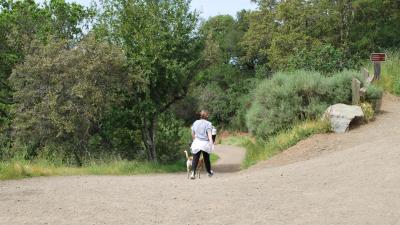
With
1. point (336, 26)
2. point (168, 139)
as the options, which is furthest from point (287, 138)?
point (336, 26)

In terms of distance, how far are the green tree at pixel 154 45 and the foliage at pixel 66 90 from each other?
90 cm

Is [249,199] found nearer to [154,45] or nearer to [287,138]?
[287,138]

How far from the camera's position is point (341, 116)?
52.0ft

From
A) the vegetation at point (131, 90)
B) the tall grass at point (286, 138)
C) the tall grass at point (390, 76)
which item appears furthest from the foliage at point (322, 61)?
the tall grass at point (286, 138)

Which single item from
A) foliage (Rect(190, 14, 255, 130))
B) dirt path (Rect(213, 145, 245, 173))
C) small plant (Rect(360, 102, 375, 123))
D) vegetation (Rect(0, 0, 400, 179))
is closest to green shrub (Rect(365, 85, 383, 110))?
vegetation (Rect(0, 0, 400, 179))

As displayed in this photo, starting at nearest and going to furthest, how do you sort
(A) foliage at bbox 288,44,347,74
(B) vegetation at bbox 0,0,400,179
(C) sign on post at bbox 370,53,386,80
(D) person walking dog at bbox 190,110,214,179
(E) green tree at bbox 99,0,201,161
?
(D) person walking dog at bbox 190,110,214,179, (B) vegetation at bbox 0,0,400,179, (E) green tree at bbox 99,0,201,161, (C) sign on post at bbox 370,53,386,80, (A) foliage at bbox 288,44,347,74

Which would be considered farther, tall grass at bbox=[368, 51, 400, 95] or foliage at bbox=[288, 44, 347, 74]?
foliage at bbox=[288, 44, 347, 74]

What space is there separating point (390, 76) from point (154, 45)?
32.8ft

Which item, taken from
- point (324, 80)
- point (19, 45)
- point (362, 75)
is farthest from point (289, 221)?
point (19, 45)

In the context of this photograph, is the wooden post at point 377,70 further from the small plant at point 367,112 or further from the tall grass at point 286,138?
the tall grass at point 286,138

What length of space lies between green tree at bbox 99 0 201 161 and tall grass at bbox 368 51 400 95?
790cm

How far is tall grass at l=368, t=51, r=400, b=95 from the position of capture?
69.4 feet

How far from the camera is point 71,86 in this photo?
65.4ft

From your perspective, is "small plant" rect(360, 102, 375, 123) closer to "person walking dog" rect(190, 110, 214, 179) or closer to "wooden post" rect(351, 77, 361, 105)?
"wooden post" rect(351, 77, 361, 105)
